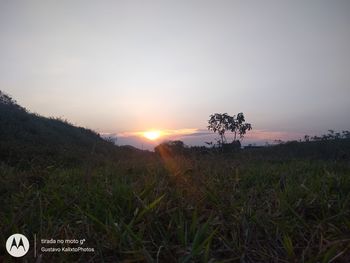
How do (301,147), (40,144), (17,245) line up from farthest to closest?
(301,147), (40,144), (17,245)

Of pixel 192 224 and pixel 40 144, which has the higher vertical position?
pixel 40 144

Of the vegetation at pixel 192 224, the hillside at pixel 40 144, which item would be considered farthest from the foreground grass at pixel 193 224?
the hillside at pixel 40 144

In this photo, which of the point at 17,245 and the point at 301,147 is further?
the point at 301,147

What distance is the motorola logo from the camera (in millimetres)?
2365

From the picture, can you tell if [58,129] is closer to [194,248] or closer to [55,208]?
[55,208]

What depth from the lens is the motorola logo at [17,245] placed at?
237cm

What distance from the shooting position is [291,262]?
2117mm

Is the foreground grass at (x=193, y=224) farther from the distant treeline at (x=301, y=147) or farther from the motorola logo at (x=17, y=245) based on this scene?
the distant treeline at (x=301, y=147)

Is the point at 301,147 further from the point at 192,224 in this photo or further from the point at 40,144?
the point at 192,224

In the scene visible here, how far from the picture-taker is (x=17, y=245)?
2.48 m

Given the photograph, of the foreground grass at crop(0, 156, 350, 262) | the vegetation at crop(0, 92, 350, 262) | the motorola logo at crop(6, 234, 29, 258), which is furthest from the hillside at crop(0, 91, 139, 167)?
the motorola logo at crop(6, 234, 29, 258)

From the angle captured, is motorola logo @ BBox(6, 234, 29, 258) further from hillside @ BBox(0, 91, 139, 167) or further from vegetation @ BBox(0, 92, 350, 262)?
hillside @ BBox(0, 91, 139, 167)

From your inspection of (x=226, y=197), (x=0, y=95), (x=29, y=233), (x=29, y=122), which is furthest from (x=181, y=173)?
(x=0, y=95)

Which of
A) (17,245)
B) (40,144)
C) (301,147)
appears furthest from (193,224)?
(301,147)
